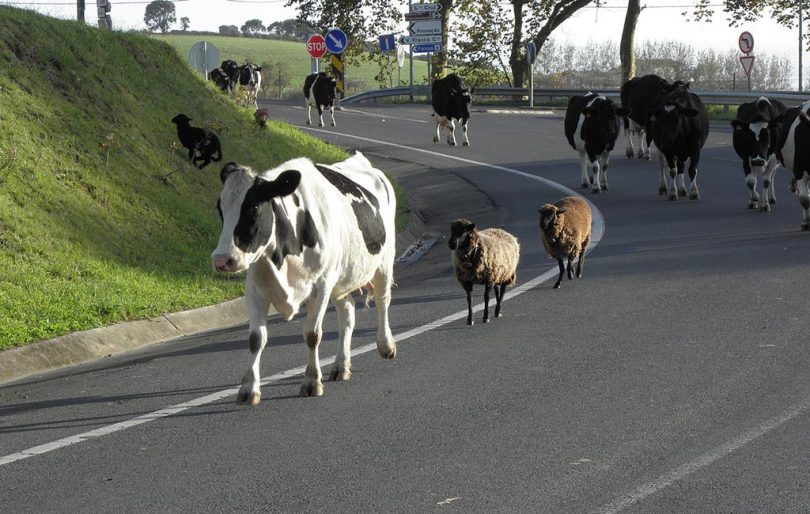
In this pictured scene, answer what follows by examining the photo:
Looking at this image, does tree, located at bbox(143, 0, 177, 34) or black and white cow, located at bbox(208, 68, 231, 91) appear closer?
black and white cow, located at bbox(208, 68, 231, 91)

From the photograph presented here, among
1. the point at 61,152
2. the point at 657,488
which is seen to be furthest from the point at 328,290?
the point at 61,152

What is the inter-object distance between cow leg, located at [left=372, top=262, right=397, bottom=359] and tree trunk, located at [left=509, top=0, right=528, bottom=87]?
53.5 meters

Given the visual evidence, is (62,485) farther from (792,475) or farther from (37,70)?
(37,70)

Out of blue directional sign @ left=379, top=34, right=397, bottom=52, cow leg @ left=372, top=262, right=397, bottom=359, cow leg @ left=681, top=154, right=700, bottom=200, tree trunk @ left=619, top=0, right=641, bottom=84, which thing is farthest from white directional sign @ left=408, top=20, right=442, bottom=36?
cow leg @ left=372, top=262, right=397, bottom=359

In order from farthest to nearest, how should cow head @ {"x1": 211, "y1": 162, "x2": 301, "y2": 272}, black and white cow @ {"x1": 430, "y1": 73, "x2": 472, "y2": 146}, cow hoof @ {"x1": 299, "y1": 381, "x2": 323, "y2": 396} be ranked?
1. black and white cow @ {"x1": 430, "y1": 73, "x2": 472, "y2": 146}
2. cow hoof @ {"x1": 299, "y1": 381, "x2": 323, "y2": 396}
3. cow head @ {"x1": 211, "y1": 162, "x2": 301, "y2": 272}

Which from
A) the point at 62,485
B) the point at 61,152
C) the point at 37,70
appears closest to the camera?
the point at 62,485

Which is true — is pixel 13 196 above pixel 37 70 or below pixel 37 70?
below

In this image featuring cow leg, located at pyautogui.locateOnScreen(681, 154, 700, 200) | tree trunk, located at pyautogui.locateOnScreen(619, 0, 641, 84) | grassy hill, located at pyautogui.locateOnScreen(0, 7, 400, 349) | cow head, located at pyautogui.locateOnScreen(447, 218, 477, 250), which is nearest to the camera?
cow head, located at pyautogui.locateOnScreen(447, 218, 477, 250)

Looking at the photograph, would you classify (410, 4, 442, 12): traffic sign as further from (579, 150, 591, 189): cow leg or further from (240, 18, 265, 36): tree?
(240, 18, 265, 36): tree

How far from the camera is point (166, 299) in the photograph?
13297 millimetres

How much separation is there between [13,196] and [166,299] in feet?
8.77

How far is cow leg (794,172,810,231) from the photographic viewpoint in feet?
58.3

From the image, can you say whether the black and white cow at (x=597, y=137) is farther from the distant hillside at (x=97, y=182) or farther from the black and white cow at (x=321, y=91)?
the black and white cow at (x=321, y=91)

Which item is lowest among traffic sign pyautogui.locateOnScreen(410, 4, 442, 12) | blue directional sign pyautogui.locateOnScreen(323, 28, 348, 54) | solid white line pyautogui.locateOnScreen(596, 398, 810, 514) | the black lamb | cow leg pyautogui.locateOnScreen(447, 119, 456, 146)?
cow leg pyautogui.locateOnScreen(447, 119, 456, 146)
